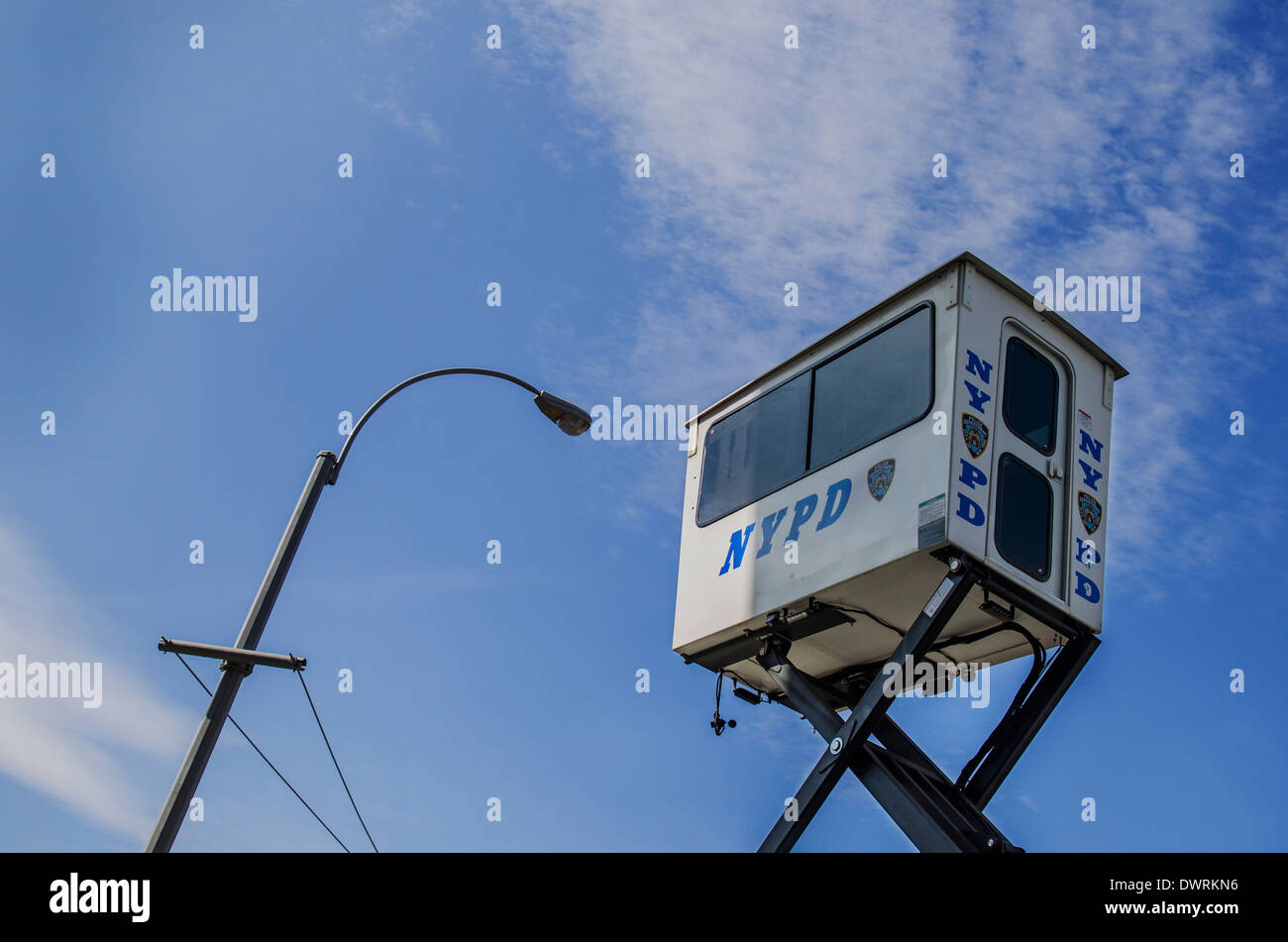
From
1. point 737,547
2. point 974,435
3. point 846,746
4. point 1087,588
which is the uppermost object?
point 974,435

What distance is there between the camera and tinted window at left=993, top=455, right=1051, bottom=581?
12383 millimetres

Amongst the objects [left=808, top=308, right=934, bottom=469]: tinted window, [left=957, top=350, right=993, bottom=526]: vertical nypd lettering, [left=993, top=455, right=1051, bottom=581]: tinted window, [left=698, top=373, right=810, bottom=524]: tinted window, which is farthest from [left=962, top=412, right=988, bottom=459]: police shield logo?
[left=698, top=373, right=810, bottom=524]: tinted window

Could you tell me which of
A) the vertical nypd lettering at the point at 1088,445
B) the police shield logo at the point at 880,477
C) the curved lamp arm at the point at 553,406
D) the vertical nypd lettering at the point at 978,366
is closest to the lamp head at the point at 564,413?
the curved lamp arm at the point at 553,406

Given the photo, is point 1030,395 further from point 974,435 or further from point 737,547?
point 737,547

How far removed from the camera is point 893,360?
1327 cm

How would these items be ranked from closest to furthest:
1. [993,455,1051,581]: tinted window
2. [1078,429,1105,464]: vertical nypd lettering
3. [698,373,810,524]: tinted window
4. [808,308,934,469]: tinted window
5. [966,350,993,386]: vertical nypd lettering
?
[993,455,1051,581]: tinted window → [966,350,993,386]: vertical nypd lettering → [808,308,934,469]: tinted window → [1078,429,1105,464]: vertical nypd lettering → [698,373,810,524]: tinted window

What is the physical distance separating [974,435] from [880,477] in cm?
95

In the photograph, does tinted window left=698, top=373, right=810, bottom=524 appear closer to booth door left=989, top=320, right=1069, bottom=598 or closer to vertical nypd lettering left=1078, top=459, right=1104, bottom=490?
booth door left=989, top=320, right=1069, bottom=598

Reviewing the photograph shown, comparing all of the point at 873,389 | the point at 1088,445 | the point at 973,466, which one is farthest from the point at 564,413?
the point at 1088,445

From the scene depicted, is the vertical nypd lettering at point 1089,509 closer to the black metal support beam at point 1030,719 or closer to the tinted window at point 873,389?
the black metal support beam at point 1030,719

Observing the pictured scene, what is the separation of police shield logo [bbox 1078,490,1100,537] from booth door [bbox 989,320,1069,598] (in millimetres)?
253

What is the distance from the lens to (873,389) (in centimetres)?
1334
